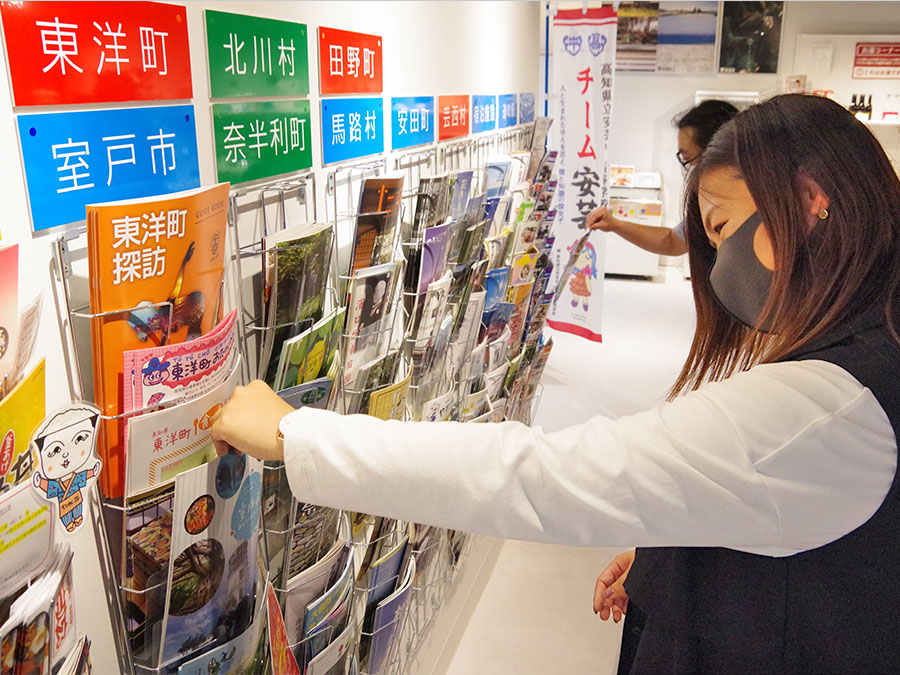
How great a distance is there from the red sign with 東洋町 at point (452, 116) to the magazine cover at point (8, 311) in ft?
5.29

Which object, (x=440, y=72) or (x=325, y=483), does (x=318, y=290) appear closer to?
(x=325, y=483)

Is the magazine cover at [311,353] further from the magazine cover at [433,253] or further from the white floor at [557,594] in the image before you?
the white floor at [557,594]

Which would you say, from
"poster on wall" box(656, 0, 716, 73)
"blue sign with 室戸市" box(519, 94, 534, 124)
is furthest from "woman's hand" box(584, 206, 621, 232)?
"poster on wall" box(656, 0, 716, 73)

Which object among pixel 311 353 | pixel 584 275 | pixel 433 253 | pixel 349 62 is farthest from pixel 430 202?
pixel 584 275

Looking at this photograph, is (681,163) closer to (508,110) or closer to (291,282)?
(508,110)

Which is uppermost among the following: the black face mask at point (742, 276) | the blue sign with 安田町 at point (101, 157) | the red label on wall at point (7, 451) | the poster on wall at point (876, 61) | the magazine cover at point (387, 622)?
the poster on wall at point (876, 61)

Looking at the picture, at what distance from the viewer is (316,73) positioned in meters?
1.48

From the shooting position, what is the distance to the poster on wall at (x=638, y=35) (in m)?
8.80

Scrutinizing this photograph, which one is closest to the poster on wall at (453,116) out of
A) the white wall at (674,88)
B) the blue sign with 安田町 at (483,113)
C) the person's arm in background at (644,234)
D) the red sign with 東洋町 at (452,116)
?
the red sign with 東洋町 at (452,116)

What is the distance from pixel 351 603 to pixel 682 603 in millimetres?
701

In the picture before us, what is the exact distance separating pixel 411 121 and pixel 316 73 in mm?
549

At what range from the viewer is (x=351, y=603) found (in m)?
1.59

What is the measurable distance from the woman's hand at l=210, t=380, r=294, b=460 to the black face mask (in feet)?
2.30

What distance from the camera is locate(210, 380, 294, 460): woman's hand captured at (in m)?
0.98
